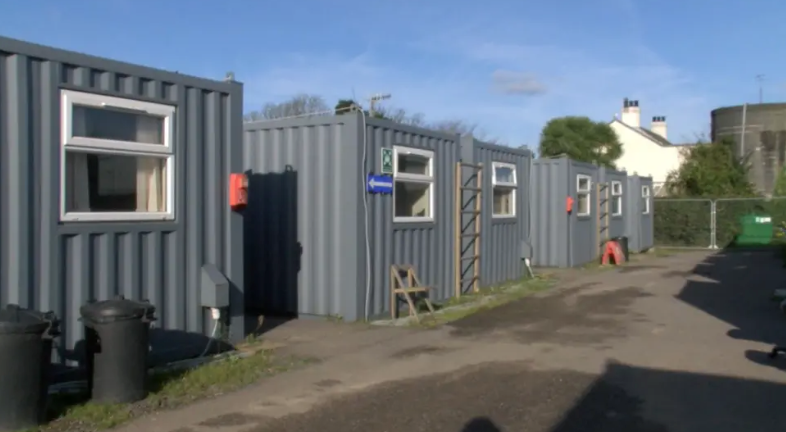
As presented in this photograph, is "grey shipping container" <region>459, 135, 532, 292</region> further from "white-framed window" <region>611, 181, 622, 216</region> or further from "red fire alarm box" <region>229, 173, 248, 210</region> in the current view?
"white-framed window" <region>611, 181, 622, 216</region>

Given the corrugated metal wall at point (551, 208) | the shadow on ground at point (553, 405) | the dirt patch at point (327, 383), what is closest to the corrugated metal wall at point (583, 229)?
the corrugated metal wall at point (551, 208)

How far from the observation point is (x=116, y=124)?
8.85 m

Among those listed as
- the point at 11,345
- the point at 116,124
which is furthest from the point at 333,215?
the point at 11,345

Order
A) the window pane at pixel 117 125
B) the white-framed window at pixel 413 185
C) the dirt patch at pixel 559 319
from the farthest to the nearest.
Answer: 1. the white-framed window at pixel 413 185
2. the dirt patch at pixel 559 319
3. the window pane at pixel 117 125

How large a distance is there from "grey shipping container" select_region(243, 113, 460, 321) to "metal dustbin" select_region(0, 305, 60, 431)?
6137mm

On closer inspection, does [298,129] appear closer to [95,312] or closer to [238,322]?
[238,322]

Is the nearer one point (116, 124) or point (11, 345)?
point (11, 345)

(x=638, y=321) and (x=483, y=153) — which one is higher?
(x=483, y=153)

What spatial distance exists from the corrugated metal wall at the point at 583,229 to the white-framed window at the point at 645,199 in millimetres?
6501

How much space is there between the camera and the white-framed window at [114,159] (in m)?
8.34

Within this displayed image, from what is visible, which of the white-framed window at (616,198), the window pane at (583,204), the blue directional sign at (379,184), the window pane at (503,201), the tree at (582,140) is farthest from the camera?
the tree at (582,140)

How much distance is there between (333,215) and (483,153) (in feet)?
18.3

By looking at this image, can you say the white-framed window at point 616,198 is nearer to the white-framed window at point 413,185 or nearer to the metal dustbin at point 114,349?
the white-framed window at point 413,185

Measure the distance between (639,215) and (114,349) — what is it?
1025 inches
